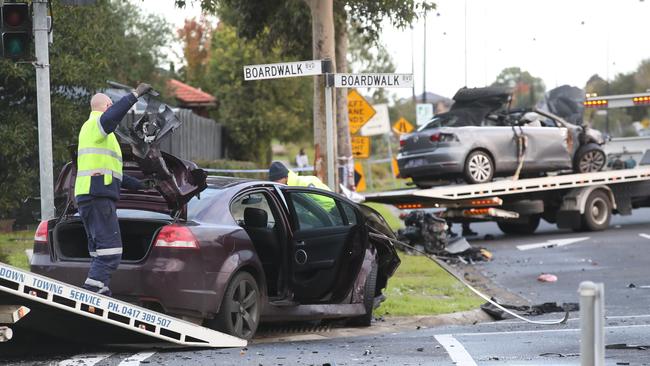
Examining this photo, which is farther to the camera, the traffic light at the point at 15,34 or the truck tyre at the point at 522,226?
the truck tyre at the point at 522,226

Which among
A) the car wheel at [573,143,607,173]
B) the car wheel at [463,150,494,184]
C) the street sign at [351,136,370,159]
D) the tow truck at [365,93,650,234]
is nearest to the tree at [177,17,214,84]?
the street sign at [351,136,370,159]

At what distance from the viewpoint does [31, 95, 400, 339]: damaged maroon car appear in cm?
866

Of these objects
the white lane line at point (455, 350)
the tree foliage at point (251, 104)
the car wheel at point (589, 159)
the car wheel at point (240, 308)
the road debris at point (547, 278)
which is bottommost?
the road debris at point (547, 278)

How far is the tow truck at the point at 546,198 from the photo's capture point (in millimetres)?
20500

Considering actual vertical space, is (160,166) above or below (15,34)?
below

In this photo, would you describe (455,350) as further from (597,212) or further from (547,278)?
(597,212)

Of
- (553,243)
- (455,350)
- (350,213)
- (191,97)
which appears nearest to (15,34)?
(350,213)

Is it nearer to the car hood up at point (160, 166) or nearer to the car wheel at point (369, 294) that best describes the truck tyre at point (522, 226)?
the car wheel at point (369, 294)

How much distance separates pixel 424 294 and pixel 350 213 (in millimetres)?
3374

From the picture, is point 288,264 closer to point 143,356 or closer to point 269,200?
point 269,200

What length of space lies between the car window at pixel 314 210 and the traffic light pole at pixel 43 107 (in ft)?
7.85

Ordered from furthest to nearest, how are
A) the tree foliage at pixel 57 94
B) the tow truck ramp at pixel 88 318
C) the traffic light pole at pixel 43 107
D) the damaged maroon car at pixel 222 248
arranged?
the tree foliage at pixel 57 94 < the traffic light pole at pixel 43 107 < the damaged maroon car at pixel 222 248 < the tow truck ramp at pixel 88 318

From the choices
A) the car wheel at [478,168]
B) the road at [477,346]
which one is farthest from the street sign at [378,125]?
the road at [477,346]

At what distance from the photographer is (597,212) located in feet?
75.2
